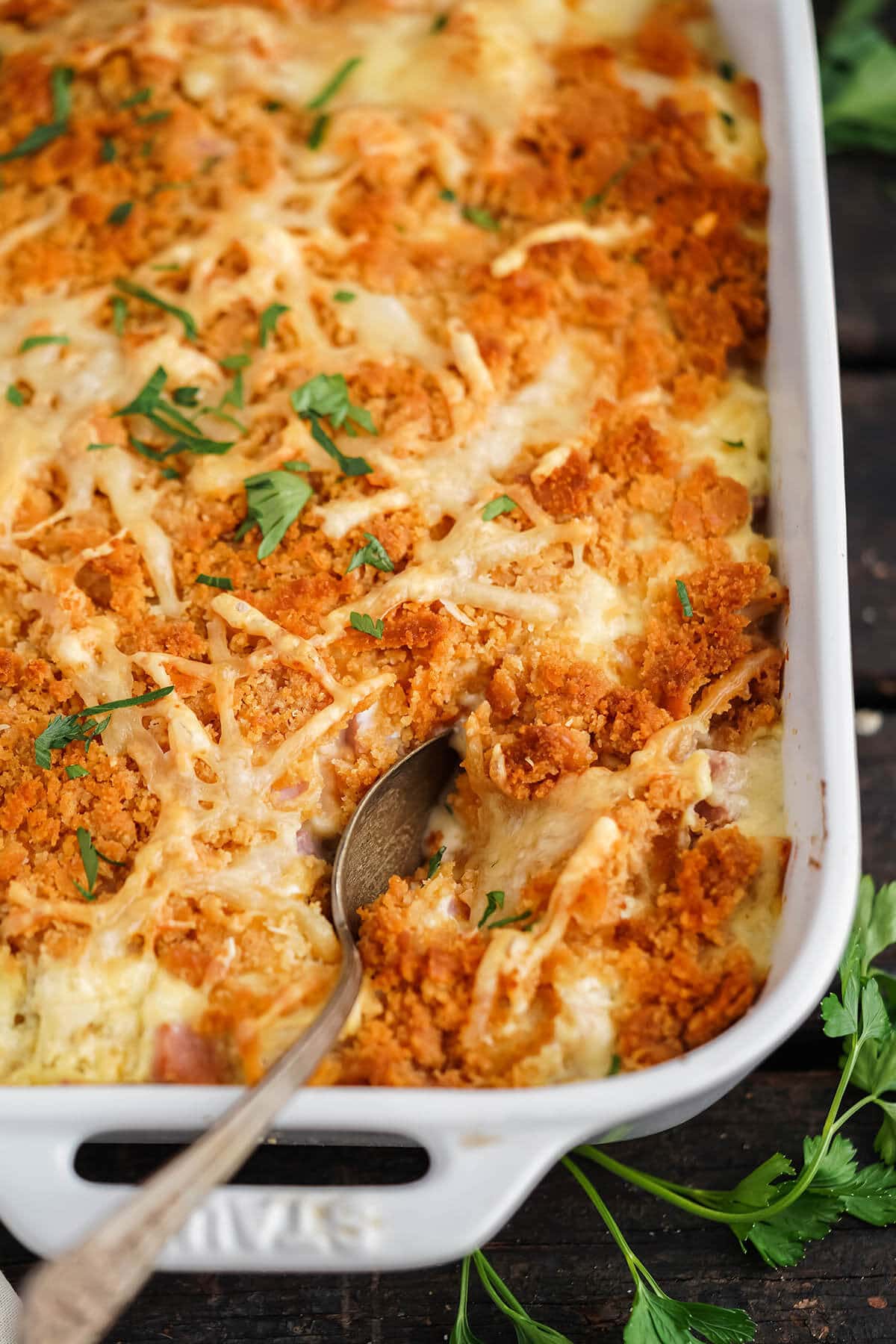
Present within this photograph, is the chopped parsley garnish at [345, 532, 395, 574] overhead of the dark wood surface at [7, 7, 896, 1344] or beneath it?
overhead

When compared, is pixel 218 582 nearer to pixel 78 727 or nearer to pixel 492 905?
pixel 78 727

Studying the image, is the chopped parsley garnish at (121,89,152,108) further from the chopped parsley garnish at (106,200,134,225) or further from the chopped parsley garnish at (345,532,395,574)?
the chopped parsley garnish at (345,532,395,574)

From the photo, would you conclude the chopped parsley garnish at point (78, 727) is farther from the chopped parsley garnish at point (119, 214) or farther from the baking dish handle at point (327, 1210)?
the chopped parsley garnish at point (119, 214)

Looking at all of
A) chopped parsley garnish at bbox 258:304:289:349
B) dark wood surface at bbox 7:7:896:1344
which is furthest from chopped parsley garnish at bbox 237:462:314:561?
dark wood surface at bbox 7:7:896:1344

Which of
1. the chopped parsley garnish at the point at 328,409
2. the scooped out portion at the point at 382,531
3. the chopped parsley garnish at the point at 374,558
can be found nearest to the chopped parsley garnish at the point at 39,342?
the scooped out portion at the point at 382,531

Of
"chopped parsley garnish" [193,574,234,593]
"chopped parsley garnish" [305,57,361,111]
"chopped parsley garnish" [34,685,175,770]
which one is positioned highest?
"chopped parsley garnish" [305,57,361,111]

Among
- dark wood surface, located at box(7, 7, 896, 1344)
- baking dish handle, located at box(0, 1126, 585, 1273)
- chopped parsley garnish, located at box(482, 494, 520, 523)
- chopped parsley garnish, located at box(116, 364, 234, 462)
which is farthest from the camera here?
chopped parsley garnish, located at box(116, 364, 234, 462)
